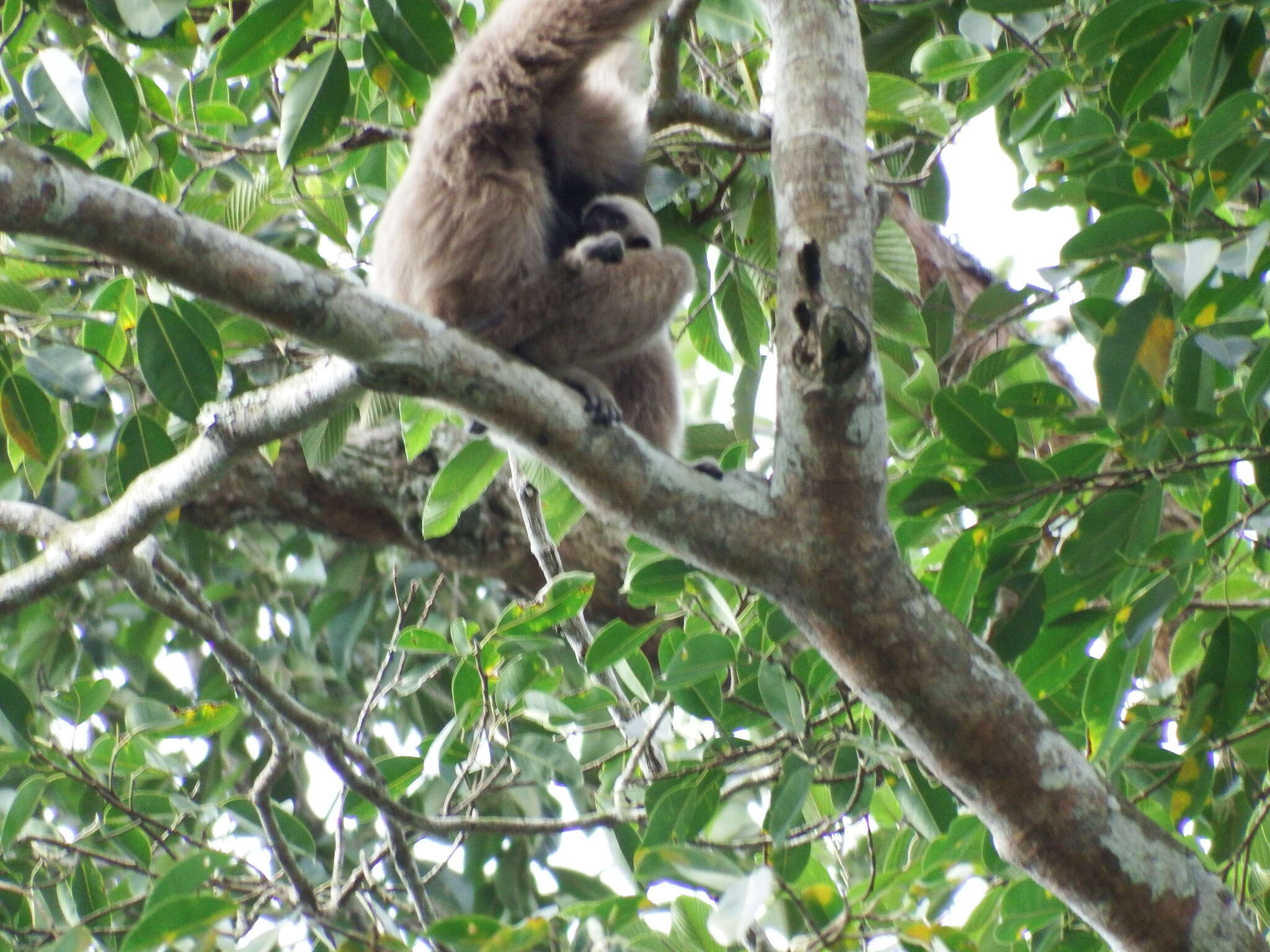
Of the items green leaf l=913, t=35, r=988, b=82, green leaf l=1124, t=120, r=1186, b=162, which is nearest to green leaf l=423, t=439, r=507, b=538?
green leaf l=913, t=35, r=988, b=82

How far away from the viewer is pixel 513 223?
318 cm

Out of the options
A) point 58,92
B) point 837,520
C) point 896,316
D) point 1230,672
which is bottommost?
point 1230,672

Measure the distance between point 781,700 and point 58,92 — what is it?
2.22m

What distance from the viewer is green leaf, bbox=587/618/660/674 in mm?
2801

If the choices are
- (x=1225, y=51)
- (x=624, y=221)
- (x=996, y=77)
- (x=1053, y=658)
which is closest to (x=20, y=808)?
(x=624, y=221)

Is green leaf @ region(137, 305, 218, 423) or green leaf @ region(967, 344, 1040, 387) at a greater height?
green leaf @ region(137, 305, 218, 423)

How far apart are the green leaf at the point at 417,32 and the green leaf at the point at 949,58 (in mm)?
1241

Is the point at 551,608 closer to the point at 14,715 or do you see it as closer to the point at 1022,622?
the point at 1022,622

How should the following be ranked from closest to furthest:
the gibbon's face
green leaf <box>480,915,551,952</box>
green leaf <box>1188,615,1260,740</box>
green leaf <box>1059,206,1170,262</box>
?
green leaf <box>480,915,551,952</box> < green leaf <box>1059,206,1170,262</box> < green leaf <box>1188,615,1260,740</box> < the gibbon's face

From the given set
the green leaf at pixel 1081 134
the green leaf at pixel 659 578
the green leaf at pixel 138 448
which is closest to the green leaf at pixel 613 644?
the green leaf at pixel 659 578

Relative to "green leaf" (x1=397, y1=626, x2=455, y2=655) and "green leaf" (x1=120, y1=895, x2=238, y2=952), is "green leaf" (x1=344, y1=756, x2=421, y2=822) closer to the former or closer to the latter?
"green leaf" (x1=397, y1=626, x2=455, y2=655)

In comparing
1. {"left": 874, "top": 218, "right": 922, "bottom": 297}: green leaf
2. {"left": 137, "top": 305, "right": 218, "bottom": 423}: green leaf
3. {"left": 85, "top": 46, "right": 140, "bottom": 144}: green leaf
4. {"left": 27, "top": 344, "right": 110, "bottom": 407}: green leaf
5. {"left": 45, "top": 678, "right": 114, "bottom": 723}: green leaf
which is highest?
{"left": 85, "top": 46, "right": 140, "bottom": 144}: green leaf

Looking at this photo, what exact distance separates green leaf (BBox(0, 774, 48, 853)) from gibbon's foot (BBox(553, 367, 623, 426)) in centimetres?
161

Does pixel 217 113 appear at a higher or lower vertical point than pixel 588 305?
higher
